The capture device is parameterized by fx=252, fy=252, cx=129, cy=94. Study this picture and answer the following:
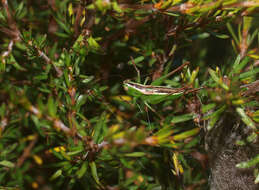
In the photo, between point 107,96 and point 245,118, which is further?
point 107,96

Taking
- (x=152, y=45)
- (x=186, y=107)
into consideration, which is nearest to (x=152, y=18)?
(x=152, y=45)

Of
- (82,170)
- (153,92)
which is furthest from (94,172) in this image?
(153,92)

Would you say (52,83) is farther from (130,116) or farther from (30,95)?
(130,116)

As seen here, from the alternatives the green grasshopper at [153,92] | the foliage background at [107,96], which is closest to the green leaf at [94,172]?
the foliage background at [107,96]

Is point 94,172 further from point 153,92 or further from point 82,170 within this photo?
point 153,92

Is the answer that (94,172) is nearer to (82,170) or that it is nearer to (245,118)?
(82,170)

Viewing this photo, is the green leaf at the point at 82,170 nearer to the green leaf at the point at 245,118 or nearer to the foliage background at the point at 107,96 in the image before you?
the foliage background at the point at 107,96

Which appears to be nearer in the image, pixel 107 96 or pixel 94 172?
pixel 94 172
